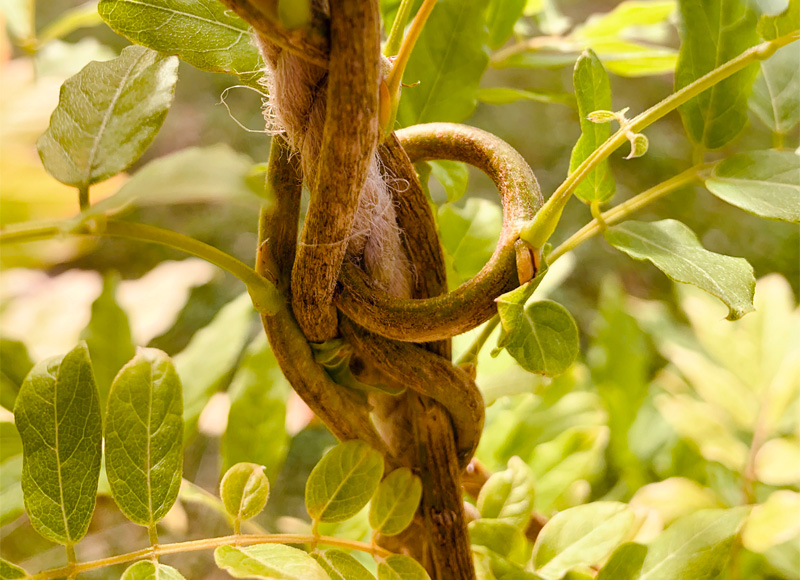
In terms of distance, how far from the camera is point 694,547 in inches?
12.6

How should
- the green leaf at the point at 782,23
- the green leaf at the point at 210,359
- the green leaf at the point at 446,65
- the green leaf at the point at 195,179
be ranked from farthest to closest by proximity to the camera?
the green leaf at the point at 210,359 < the green leaf at the point at 446,65 < the green leaf at the point at 782,23 < the green leaf at the point at 195,179

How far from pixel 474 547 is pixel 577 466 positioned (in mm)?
231

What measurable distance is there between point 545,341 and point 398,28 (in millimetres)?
145

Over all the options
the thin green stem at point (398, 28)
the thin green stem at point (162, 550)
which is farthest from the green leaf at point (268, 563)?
the thin green stem at point (398, 28)

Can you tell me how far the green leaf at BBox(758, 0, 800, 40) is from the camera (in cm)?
25

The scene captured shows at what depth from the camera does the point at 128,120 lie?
23cm

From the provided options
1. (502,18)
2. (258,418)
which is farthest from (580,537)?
(502,18)

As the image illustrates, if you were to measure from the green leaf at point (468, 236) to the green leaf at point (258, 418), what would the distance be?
15 centimetres

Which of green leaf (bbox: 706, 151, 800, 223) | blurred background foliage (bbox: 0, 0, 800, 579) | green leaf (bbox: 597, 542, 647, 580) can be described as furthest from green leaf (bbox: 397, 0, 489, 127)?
green leaf (bbox: 597, 542, 647, 580)

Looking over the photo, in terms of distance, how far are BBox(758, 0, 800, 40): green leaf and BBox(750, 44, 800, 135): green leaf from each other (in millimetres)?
105

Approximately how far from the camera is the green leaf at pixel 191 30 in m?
0.25

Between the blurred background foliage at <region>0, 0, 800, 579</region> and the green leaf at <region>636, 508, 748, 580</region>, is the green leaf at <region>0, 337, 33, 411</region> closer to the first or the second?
the blurred background foliage at <region>0, 0, 800, 579</region>

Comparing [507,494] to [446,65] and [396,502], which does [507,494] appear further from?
[446,65]

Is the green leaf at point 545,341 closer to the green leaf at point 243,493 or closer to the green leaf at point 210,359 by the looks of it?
the green leaf at point 243,493
